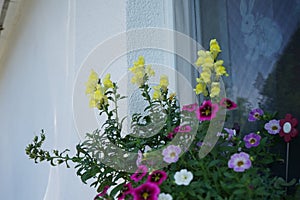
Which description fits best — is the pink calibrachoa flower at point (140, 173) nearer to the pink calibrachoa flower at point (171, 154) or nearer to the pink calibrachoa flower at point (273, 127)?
the pink calibrachoa flower at point (171, 154)

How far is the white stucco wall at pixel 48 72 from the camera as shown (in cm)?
174

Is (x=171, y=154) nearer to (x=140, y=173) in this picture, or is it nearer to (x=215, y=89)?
(x=140, y=173)

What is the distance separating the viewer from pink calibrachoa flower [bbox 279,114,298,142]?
3.58ft

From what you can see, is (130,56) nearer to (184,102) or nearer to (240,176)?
(184,102)

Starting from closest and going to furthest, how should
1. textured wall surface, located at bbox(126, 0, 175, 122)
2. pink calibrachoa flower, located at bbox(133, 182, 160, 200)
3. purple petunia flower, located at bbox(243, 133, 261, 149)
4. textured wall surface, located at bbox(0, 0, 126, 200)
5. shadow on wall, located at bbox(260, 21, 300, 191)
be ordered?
pink calibrachoa flower, located at bbox(133, 182, 160, 200), purple petunia flower, located at bbox(243, 133, 261, 149), shadow on wall, located at bbox(260, 21, 300, 191), textured wall surface, located at bbox(126, 0, 175, 122), textured wall surface, located at bbox(0, 0, 126, 200)

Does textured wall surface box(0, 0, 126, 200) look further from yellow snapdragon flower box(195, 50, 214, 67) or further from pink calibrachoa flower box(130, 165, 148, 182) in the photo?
pink calibrachoa flower box(130, 165, 148, 182)

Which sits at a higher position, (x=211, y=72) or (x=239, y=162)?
(x=211, y=72)

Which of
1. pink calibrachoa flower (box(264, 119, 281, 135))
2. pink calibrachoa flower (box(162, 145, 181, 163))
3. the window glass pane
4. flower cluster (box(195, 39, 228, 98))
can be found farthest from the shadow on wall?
pink calibrachoa flower (box(162, 145, 181, 163))

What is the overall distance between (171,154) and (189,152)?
3.0 inches

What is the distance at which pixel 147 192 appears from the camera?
86cm

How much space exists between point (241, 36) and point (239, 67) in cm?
12

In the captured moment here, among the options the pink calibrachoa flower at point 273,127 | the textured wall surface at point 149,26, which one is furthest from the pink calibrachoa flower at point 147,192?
the textured wall surface at point 149,26

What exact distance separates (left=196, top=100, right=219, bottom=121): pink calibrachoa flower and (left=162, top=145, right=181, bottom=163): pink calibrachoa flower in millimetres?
111

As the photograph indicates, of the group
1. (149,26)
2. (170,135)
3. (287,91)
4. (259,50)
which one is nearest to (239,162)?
(170,135)
